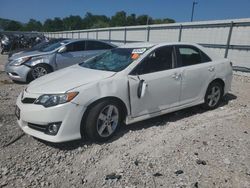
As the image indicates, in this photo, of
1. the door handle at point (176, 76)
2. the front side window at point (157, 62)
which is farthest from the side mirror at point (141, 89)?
the door handle at point (176, 76)

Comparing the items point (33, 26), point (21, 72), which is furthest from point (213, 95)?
point (33, 26)

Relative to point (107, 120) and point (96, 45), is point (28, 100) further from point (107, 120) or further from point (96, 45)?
point (96, 45)

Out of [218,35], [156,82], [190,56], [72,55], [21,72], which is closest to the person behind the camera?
[156,82]

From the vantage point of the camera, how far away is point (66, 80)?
12.9 ft

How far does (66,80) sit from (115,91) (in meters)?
0.79

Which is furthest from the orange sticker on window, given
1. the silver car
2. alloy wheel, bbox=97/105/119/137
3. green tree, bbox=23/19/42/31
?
green tree, bbox=23/19/42/31

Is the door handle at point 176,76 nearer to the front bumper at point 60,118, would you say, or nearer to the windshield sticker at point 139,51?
the windshield sticker at point 139,51

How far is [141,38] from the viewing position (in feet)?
55.8

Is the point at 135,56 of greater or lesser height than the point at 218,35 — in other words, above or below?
below

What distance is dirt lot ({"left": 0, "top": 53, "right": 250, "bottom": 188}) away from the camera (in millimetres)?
3010

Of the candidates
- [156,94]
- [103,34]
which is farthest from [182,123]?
[103,34]

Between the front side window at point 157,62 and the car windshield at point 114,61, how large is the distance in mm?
207

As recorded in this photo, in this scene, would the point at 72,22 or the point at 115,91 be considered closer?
the point at 115,91

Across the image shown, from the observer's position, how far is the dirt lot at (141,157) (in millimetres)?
3010
